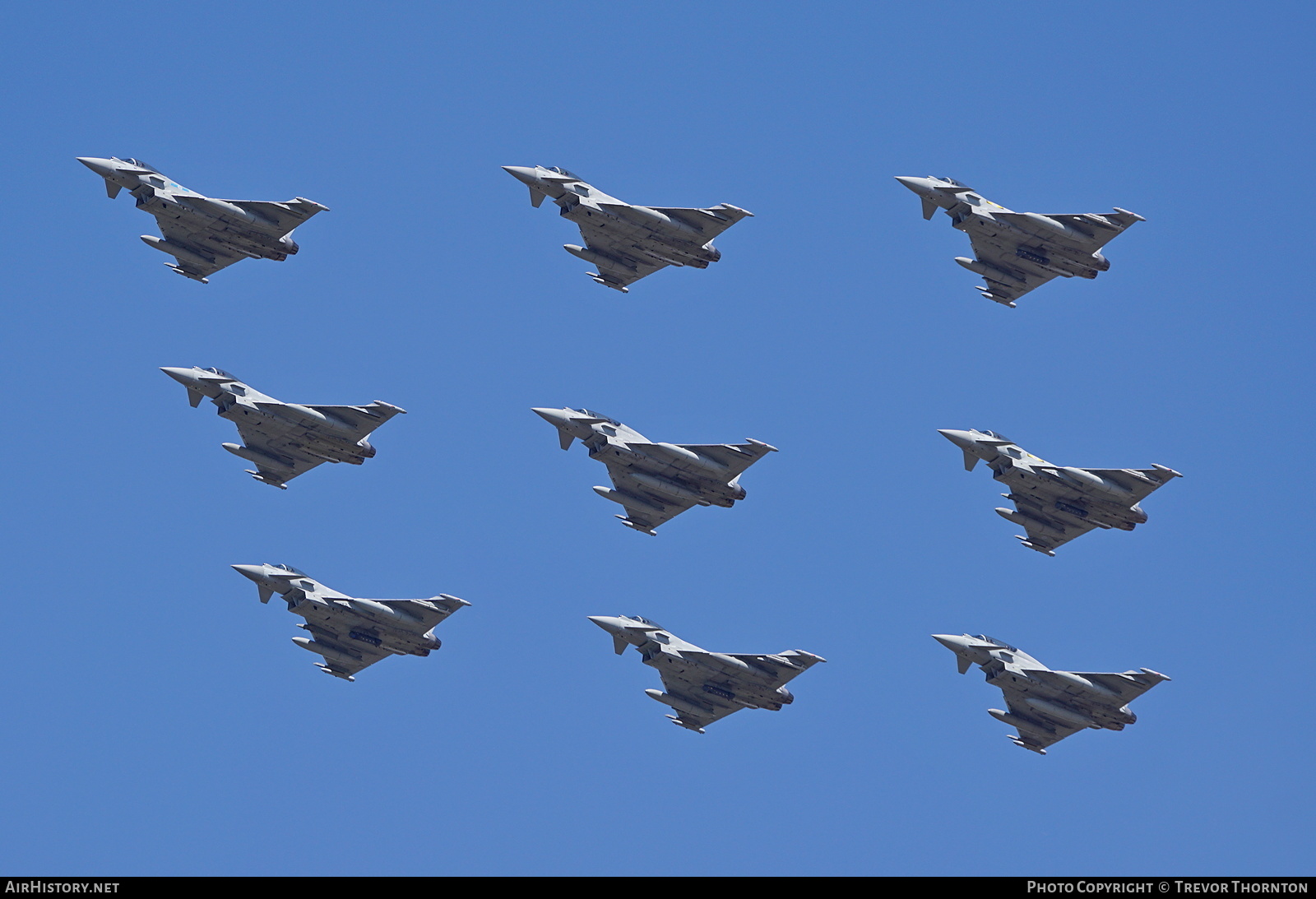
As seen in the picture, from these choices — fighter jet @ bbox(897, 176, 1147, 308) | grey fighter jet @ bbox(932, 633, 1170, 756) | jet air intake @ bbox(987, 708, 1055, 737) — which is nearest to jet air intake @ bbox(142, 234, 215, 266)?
fighter jet @ bbox(897, 176, 1147, 308)

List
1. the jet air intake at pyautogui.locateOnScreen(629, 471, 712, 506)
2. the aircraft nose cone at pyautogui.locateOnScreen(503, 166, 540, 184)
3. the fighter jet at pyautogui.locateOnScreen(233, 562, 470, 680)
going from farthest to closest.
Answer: the aircraft nose cone at pyautogui.locateOnScreen(503, 166, 540, 184) → the jet air intake at pyautogui.locateOnScreen(629, 471, 712, 506) → the fighter jet at pyautogui.locateOnScreen(233, 562, 470, 680)

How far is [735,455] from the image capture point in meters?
78.4

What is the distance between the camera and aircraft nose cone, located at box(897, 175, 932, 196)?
79875 mm

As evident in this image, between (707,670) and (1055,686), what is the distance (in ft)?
48.4

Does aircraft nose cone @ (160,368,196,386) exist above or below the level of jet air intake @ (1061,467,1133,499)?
above

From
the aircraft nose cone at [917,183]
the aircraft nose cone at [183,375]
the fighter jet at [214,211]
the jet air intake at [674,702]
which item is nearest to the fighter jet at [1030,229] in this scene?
the aircraft nose cone at [917,183]

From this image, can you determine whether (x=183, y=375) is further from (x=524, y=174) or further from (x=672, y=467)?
(x=672, y=467)

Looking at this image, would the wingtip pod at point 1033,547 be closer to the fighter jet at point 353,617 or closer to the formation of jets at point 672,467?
the formation of jets at point 672,467

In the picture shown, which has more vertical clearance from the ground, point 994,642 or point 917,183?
point 917,183

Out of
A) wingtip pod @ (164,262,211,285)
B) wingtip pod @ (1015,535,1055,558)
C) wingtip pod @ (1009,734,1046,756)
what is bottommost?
wingtip pod @ (1009,734,1046,756)

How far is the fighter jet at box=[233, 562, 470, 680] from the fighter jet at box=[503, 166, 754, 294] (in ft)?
58.8

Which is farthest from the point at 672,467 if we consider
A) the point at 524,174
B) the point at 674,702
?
the point at 524,174

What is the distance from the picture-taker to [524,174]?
81000mm

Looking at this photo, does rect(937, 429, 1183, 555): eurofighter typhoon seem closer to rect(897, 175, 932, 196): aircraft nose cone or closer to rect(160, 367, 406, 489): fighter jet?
rect(897, 175, 932, 196): aircraft nose cone
